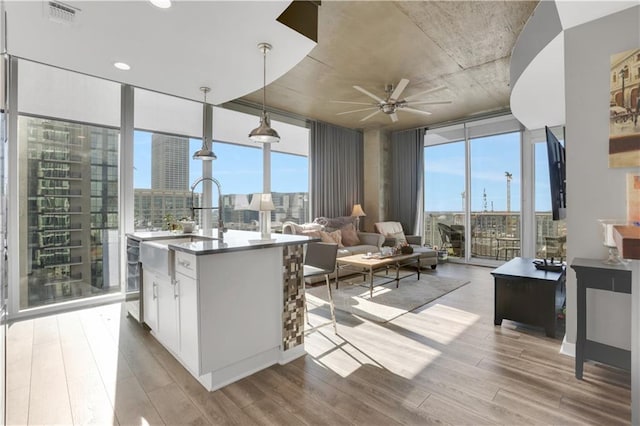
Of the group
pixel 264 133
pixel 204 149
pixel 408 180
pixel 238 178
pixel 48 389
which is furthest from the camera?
pixel 408 180

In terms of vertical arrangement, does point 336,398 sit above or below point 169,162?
below

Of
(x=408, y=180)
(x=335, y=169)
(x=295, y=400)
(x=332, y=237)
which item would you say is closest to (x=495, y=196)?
(x=408, y=180)

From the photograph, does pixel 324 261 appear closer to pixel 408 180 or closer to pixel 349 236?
pixel 349 236

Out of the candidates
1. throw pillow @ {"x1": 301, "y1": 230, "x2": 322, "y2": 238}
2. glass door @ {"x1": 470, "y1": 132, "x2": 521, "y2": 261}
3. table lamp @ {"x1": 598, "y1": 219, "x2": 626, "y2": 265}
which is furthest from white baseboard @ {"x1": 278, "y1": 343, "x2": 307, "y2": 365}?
glass door @ {"x1": 470, "y1": 132, "x2": 521, "y2": 261}

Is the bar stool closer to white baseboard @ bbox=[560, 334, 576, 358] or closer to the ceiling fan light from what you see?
the ceiling fan light

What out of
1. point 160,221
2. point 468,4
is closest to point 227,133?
point 160,221

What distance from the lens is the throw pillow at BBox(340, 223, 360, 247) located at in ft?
20.2

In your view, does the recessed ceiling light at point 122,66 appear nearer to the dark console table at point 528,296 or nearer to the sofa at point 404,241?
the dark console table at point 528,296

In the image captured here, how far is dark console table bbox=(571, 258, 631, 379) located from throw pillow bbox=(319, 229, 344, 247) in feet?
12.1

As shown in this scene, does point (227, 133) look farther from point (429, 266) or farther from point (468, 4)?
point (429, 266)

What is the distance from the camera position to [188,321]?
2.16m

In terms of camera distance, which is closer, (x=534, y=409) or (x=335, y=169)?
(x=534, y=409)

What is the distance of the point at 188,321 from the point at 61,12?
2.48 m

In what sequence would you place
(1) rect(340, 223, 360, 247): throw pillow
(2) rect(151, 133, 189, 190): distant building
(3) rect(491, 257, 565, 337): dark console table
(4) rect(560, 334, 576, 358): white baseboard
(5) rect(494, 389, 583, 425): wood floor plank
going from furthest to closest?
1. (1) rect(340, 223, 360, 247): throw pillow
2. (2) rect(151, 133, 189, 190): distant building
3. (3) rect(491, 257, 565, 337): dark console table
4. (4) rect(560, 334, 576, 358): white baseboard
5. (5) rect(494, 389, 583, 425): wood floor plank
